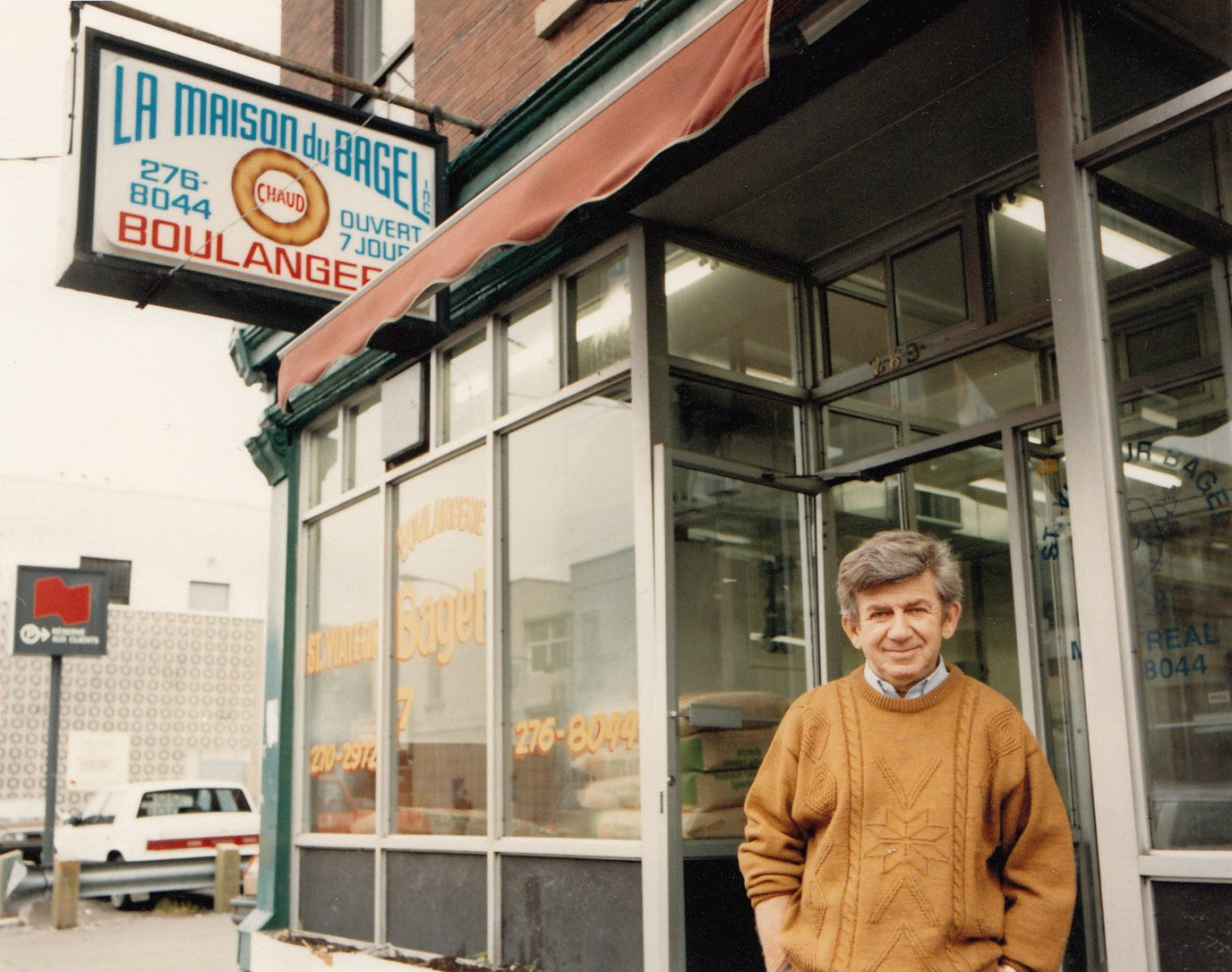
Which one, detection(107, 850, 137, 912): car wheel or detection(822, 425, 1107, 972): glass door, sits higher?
detection(822, 425, 1107, 972): glass door

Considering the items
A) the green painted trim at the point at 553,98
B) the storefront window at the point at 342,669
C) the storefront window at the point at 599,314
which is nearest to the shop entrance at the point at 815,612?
the storefront window at the point at 599,314

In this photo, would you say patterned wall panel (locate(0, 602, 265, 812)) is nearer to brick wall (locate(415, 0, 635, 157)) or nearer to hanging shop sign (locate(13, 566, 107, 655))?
hanging shop sign (locate(13, 566, 107, 655))

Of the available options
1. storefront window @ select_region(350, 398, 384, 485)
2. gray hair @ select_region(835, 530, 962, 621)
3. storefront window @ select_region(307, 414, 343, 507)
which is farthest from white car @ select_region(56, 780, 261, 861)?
gray hair @ select_region(835, 530, 962, 621)

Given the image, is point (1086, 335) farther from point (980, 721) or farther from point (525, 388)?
point (525, 388)

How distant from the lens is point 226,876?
15.9 m

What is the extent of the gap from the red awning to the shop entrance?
145 cm

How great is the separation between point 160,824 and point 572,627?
12.3m

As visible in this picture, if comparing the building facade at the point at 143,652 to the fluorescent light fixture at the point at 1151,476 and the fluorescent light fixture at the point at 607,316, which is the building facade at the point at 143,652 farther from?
the fluorescent light fixture at the point at 1151,476

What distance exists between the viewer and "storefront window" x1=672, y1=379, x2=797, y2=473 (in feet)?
21.3

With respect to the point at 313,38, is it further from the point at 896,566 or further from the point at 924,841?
the point at 924,841

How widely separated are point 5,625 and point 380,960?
23.6 m

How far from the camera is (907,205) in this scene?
6.40 m

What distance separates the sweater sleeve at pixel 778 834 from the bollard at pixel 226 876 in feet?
46.5

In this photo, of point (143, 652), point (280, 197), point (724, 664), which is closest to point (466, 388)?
point (280, 197)
